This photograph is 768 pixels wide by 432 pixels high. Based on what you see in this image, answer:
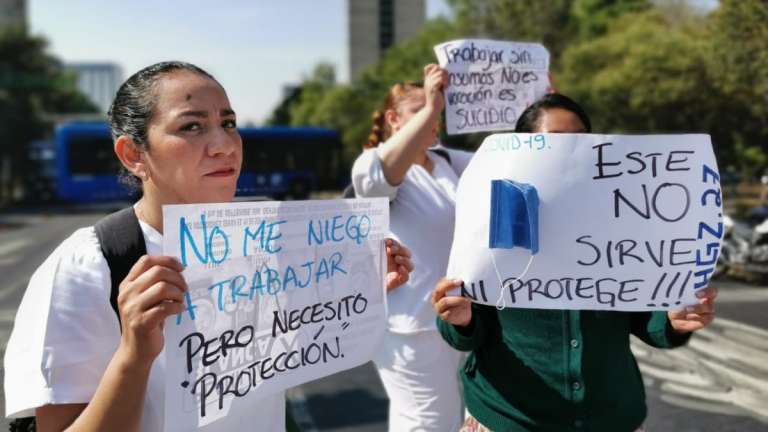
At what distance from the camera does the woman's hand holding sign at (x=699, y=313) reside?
1854 mm

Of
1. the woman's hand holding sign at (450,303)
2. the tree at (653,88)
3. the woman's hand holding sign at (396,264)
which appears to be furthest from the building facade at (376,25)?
the woman's hand holding sign at (450,303)

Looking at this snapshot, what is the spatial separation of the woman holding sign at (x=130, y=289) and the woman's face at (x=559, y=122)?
0.99 metres

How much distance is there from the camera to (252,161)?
22.0 meters

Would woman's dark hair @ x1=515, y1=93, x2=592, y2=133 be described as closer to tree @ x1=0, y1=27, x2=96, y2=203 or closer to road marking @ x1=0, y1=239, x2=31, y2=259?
road marking @ x1=0, y1=239, x2=31, y2=259

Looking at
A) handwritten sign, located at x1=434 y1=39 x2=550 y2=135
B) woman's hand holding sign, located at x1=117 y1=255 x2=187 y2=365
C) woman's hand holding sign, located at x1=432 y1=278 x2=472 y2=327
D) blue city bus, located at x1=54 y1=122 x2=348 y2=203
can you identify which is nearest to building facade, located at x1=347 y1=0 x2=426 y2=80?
blue city bus, located at x1=54 y1=122 x2=348 y2=203

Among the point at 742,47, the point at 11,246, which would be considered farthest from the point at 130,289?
the point at 11,246

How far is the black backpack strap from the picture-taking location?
1407 mm

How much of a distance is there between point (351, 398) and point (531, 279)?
3.39 meters

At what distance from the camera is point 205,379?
58.7 inches

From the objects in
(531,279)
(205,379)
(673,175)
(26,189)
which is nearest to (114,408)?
(205,379)

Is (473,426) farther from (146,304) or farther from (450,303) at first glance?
(146,304)

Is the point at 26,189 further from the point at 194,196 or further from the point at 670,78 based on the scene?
the point at 194,196

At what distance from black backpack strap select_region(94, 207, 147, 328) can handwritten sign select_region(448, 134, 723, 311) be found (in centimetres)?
83

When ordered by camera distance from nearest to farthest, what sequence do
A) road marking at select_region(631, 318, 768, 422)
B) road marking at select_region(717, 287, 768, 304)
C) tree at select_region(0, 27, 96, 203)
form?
road marking at select_region(631, 318, 768, 422), road marking at select_region(717, 287, 768, 304), tree at select_region(0, 27, 96, 203)
